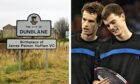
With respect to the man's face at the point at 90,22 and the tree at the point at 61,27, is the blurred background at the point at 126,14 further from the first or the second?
the tree at the point at 61,27

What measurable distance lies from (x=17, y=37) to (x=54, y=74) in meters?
0.55

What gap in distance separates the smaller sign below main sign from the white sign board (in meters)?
0.08

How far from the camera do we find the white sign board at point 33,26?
265 centimetres

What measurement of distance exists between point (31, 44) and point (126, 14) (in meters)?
0.98

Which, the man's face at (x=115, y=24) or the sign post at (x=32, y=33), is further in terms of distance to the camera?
the sign post at (x=32, y=33)

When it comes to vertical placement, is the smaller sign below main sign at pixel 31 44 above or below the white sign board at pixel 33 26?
below

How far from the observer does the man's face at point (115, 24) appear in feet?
8.18

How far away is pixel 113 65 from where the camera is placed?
2.47m

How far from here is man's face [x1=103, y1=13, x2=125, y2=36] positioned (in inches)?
98.2

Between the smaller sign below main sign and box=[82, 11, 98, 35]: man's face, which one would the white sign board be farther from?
box=[82, 11, 98, 35]: man's face

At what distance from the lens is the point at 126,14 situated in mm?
2488

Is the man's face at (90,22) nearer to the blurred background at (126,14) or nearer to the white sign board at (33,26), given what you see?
the blurred background at (126,14)

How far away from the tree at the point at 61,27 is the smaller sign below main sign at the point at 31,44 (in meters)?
0.11

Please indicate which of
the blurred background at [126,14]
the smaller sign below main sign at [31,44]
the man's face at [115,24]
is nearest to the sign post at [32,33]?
the smaller sign below main sign at [31,44]
